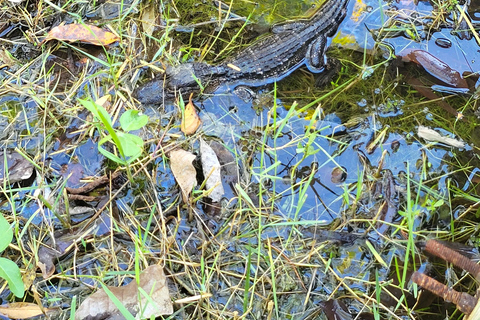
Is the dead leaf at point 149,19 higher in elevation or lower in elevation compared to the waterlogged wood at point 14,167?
higher

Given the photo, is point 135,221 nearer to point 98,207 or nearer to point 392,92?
point 98,207

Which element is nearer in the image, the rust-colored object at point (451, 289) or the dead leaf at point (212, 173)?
the rust-colored object at point (451, 289)

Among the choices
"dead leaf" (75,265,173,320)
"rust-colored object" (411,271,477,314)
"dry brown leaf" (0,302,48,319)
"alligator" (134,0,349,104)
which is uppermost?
"alligator" (134,0,349,104)

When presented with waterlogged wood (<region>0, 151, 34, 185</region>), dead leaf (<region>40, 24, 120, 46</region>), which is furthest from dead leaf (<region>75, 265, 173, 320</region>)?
dead leaf (<region>40, 24, 120, 46</region>)

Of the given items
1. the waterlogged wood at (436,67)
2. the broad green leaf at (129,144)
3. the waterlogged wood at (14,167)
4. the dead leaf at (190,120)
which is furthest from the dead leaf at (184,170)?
the waterlogged wood at (436,67)

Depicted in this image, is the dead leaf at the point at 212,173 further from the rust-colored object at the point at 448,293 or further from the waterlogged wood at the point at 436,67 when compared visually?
the waterlogged wood at the point at 436,67

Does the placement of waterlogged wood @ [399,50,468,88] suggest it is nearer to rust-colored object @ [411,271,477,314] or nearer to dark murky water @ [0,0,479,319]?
dark murky water @ [0,0,479,319]

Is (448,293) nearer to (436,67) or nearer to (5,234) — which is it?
(436,67)
